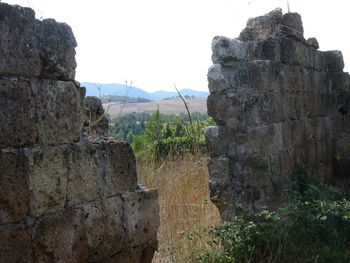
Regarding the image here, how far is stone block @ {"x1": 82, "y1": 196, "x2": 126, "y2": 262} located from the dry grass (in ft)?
3.85

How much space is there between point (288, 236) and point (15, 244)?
258 cm

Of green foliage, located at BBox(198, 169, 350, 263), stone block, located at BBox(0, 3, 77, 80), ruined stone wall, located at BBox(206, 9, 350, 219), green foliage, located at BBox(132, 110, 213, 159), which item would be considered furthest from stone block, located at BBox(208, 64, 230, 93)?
stone block, located at BBox(0, 3, 77, 80)

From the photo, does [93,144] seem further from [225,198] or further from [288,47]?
[288,47]

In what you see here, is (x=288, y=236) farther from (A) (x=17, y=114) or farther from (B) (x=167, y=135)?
(B) (x=167, y=135)

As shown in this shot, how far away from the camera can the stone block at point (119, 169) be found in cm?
341

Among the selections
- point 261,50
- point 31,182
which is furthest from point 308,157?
point 31,182

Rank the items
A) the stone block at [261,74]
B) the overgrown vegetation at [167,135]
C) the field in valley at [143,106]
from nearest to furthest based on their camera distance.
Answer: the field in valley at [143,106], the stone block at [261,74], the overgrown vegetation at [167,135]

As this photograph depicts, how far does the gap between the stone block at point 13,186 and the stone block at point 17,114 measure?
71 millimetres

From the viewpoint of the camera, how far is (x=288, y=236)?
14.9ft

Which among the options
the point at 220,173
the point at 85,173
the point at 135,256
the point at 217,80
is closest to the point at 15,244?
the point at 85,173

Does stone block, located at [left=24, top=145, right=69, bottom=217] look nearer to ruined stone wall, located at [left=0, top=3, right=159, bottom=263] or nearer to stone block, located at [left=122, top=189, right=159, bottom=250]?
ruined stone wall, located at [left=0, top=3, right=159, bottom=263]

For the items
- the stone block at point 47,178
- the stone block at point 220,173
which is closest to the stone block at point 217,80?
the stone block at point 220,173

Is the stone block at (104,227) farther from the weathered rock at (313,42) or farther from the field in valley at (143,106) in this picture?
the weathered rock at (313,42)

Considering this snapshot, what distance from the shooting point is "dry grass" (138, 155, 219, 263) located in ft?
15.7
